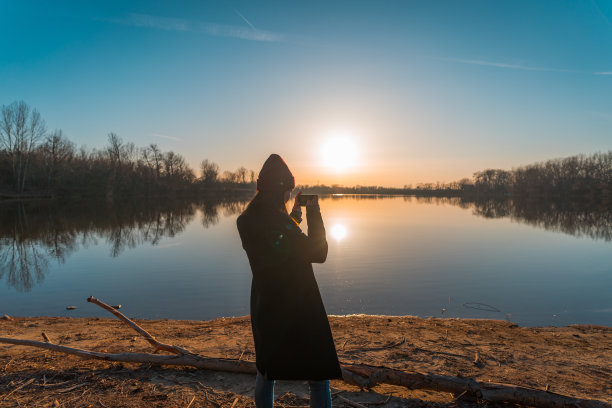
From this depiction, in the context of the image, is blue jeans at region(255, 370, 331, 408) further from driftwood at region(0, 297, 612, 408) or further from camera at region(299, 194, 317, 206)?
driftwood at region(0, 297, 612, 408)

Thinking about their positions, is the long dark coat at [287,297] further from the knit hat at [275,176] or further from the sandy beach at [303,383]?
the sandy beach at [303,383]

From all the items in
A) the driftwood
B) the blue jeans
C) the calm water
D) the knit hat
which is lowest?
the calm water

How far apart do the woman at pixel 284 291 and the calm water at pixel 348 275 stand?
6.58m

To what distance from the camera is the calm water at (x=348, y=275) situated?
8680 mm

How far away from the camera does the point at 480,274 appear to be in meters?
12.3

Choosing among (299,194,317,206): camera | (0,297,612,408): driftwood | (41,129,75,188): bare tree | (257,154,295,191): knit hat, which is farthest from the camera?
(41,129,75,188): bare tree

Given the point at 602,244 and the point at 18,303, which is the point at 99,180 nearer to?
the point at 18,303

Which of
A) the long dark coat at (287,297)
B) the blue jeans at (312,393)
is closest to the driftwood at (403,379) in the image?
the blue jeans at (312,393)

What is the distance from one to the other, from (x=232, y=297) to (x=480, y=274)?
29.0 feet

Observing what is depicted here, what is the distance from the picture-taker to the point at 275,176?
81.2 inches

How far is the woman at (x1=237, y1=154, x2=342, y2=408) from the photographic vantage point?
6.35ft

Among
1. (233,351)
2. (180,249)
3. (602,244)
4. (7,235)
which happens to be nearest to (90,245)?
(180,249)

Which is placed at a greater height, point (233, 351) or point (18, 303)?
point (233, 351)

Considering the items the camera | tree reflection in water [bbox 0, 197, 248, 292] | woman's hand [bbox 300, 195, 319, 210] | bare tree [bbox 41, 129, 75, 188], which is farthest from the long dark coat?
bare tree [bbox 41, 129, 75, 188]
